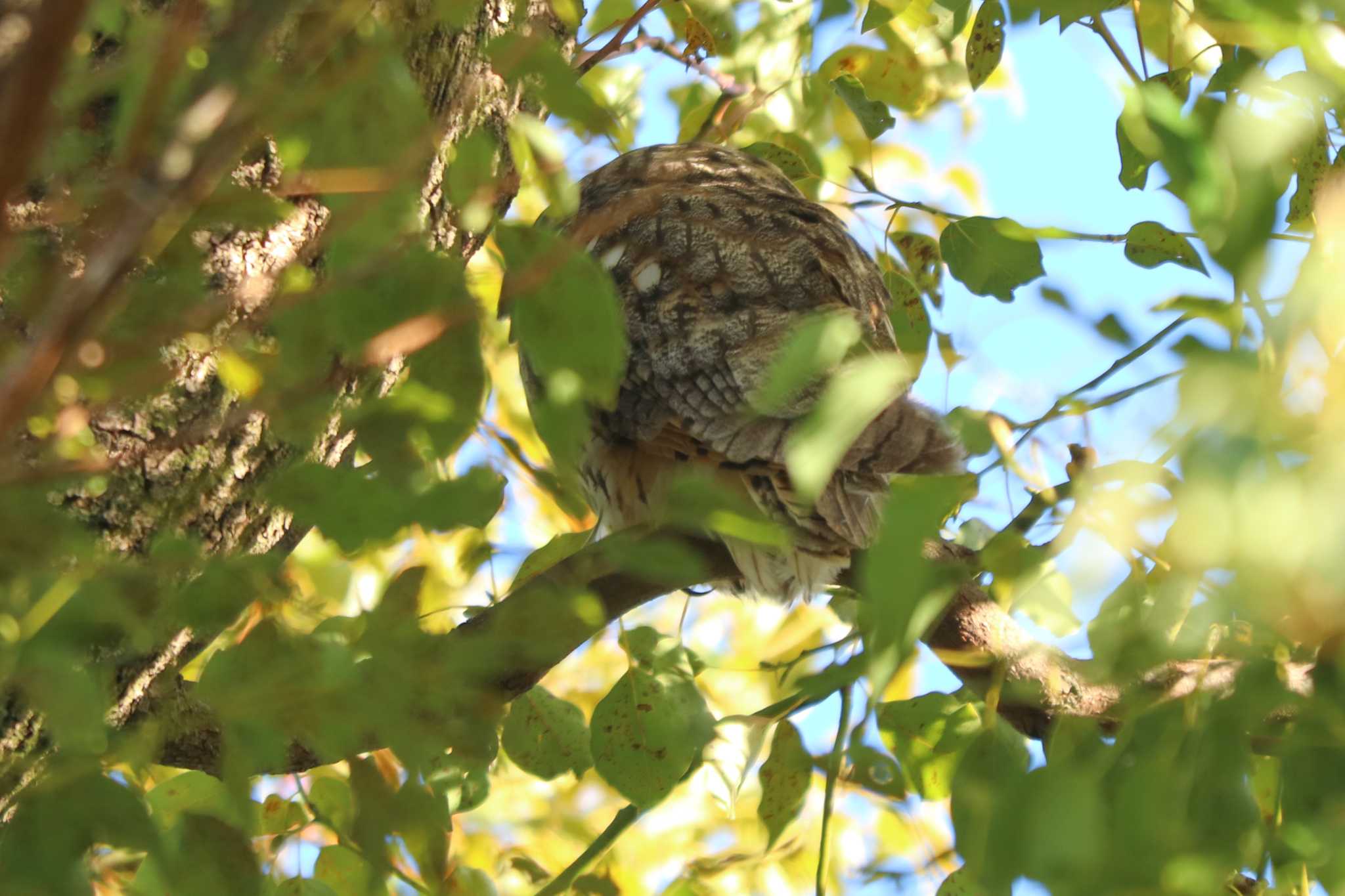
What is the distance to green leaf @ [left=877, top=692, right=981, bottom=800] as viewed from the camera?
115cm

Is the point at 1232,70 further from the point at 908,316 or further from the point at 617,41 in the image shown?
the point at 617,41

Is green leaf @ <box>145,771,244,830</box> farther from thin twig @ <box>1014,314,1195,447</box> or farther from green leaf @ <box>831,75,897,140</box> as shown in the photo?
green leaf @ <box>831,75,897,140</box>

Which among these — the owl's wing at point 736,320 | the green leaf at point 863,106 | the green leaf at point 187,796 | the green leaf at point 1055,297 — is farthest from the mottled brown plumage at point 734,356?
the green leaf at point 187,796

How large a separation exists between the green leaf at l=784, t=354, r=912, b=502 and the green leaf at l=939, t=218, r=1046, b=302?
0.37 metres

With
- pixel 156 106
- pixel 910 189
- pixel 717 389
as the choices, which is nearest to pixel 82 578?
pixel 156 106

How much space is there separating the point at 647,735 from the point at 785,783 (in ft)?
0.68

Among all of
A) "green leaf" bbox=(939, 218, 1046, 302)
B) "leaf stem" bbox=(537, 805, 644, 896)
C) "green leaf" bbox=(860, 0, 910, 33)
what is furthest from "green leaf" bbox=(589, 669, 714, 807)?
"green leaf" bbox=(860, 0, 910, 33)

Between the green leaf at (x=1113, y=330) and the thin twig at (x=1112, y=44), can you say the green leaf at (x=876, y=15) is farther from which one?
the green leaf at (x=1113, y=330)

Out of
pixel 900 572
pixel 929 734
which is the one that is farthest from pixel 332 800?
pixel 900 572

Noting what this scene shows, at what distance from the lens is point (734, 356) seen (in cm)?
149

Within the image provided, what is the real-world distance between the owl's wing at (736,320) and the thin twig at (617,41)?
0.63 ft

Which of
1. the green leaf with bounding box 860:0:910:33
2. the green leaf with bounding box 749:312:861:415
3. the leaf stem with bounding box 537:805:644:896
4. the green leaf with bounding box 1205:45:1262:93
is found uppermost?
the green leaf with bounding box 860:0:910:33

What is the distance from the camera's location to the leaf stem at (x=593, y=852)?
3.21 feet

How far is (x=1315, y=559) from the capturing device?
46 centimetres
